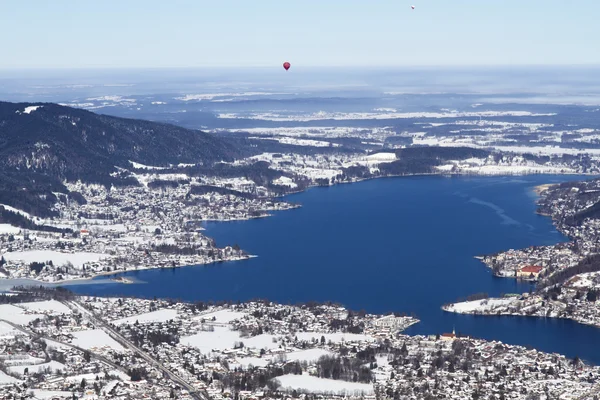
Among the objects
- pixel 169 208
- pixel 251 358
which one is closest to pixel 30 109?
pixel 169 208

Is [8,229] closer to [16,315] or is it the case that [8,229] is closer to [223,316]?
[16,315]

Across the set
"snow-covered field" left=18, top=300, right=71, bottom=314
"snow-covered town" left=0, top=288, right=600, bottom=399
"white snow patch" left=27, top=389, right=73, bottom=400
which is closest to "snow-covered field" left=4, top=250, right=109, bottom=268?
"snow-covered field" left=18, top=300, right=71, bottom=314

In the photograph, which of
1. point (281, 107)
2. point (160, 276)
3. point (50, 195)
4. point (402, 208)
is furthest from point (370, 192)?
point (281, 107)

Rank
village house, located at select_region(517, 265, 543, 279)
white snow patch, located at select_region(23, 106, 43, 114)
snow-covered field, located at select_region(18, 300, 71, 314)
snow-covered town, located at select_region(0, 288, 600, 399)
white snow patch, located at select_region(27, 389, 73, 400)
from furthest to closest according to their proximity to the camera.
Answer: white snow patch, located at select_region(23, 106, 43, 114), village house, located at select_region(517, 265, 543, 279), snow-covered field, located at select_region(18, 300, 71, 314), snow-covered town, located at select_region(0, 288, 600, 399), white snow patch, located at select_region(27, 389, 73, 400)

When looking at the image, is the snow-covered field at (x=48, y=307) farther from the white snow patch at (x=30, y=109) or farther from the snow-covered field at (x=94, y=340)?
the white snow patch at (x=30, y=109)

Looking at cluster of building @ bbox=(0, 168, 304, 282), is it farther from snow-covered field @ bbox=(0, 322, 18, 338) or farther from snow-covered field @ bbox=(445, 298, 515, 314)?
snow-covered field @ bbox=(445, 298, 515, 314)

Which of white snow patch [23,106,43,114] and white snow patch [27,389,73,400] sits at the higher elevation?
white snow patch [23,106,43,114]

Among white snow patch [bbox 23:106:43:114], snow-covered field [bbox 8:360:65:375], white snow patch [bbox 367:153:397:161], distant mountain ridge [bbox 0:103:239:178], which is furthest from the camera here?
white snow patch [bbox 367:153:397:161]
